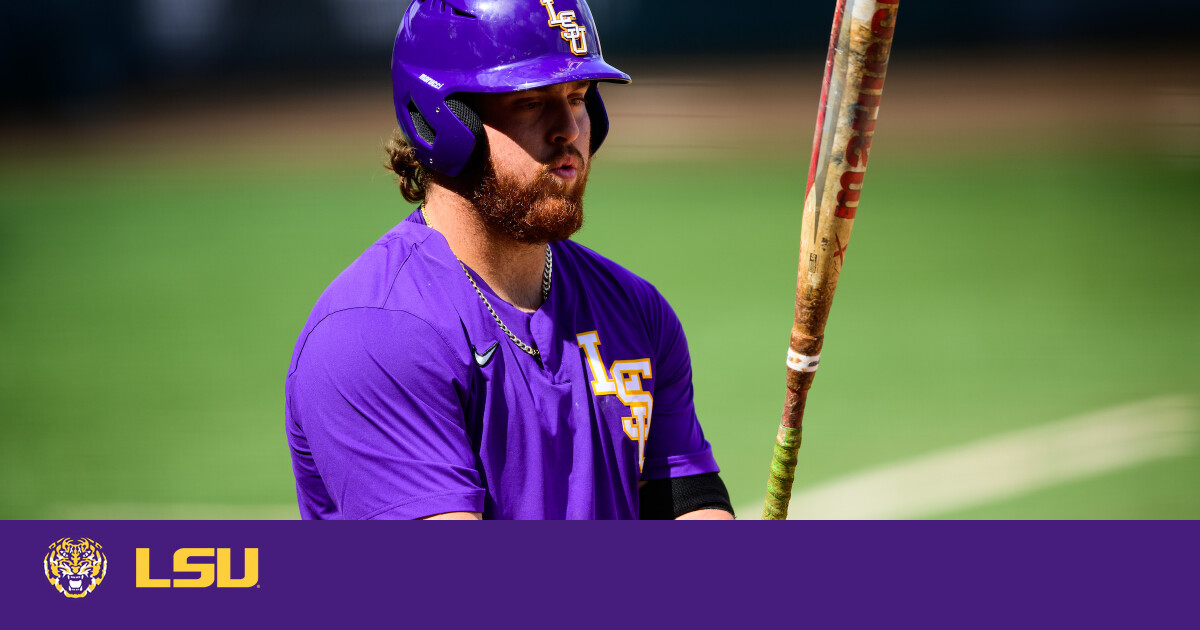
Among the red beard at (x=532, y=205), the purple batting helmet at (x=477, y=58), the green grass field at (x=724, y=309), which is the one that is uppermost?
the purple batting helmet at (x=477, y=58)

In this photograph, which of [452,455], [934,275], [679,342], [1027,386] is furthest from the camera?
[934,275]

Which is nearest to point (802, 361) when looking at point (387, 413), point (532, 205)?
point (532, 205)

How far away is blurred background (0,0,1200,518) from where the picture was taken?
20.1 ft

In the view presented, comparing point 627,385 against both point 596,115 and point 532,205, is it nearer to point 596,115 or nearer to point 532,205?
point 532,205

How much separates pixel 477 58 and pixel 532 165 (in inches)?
9.7

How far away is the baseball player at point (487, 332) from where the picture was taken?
205cm

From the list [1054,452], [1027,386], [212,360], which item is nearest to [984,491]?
[1054,452]

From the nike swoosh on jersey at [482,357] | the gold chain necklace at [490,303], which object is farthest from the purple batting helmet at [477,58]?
the nike swoosh on jersey at [482,357]

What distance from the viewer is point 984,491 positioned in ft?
18.8

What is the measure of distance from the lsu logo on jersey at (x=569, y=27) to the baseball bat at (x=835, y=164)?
19.8 inches

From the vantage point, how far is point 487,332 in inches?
85.7

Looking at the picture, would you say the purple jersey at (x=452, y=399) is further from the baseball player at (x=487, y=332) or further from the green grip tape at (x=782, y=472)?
the green grip tape at (x=782, y=472)

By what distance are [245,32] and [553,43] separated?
9172 mm

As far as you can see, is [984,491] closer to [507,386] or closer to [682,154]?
[507,386]
